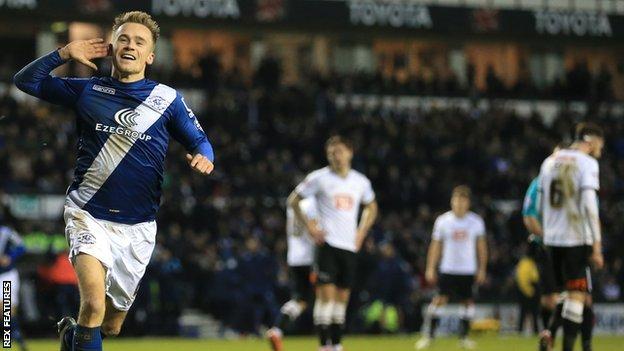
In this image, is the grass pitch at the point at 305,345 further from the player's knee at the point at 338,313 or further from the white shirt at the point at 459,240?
the player's knee at the point at 338,313

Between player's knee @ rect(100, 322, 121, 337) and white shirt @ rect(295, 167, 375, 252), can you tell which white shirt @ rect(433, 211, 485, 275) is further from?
player's knee @ rect(100, 322, 121, 337)

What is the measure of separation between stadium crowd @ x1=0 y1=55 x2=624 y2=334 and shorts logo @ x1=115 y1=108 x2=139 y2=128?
1374 cm

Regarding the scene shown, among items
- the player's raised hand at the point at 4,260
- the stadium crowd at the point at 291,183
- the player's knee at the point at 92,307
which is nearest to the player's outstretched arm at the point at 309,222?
the player's raised hand at the point at 4,260

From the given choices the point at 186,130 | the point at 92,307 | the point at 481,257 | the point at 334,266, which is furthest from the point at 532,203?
the point at 92,307

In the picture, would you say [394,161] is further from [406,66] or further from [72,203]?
[72,203]

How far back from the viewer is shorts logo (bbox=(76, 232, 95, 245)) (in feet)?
23.6

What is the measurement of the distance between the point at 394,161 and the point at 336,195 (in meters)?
15.0

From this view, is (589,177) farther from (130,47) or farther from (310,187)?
(130,47)

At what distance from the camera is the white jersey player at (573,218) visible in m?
11.0

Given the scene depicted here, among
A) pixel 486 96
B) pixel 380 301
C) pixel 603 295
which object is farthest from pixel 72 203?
pixel 486 96

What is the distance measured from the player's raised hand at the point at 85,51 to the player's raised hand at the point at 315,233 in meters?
5.86

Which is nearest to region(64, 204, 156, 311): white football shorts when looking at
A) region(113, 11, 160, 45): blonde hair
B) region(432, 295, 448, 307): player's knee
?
region(113, 11, 160, 45): blonde hair

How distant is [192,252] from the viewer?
2223 cm

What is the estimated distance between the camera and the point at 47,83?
24.2ft
